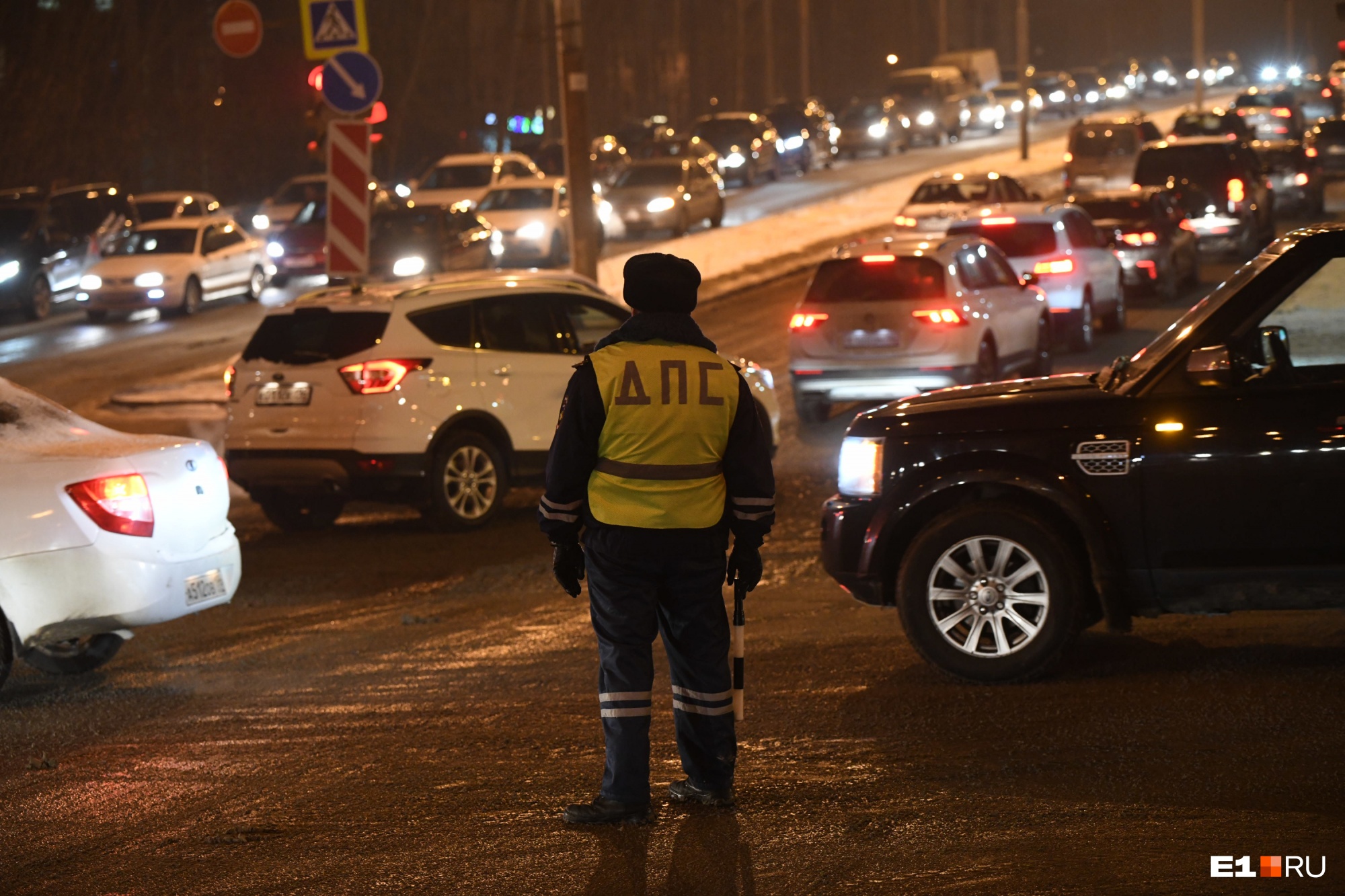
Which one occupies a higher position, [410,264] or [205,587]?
[410,264]

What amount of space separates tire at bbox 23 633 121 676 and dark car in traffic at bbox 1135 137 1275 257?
22.6 meters

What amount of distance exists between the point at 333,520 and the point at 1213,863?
8.57 m

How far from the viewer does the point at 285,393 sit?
38.1ft

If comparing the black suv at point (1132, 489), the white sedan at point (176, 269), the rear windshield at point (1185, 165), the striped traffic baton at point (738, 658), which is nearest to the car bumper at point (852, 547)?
the black suv at point (1132, 489)

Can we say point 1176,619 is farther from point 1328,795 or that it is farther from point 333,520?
point 333,520

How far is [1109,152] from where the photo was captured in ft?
128

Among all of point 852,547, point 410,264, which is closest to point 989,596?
point 852,547

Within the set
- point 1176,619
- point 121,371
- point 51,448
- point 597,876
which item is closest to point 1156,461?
point 1176,619

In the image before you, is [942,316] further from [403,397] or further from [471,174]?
[471,174]

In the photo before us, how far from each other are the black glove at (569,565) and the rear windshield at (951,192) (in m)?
23.4

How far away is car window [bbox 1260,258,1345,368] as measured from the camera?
6914mm

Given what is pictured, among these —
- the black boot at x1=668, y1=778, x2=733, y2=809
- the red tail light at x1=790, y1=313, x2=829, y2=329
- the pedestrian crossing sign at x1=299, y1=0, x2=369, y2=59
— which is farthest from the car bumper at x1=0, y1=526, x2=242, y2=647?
the pedestrian crossing sign at x1=299, y1=0, x2=369, y2=59

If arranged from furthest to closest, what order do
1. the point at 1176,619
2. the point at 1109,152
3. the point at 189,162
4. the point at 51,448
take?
the point at 189,162 → the point at 1109,152 → the point at 1176,619 → the point at 51,448

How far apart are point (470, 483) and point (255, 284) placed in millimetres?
20139
